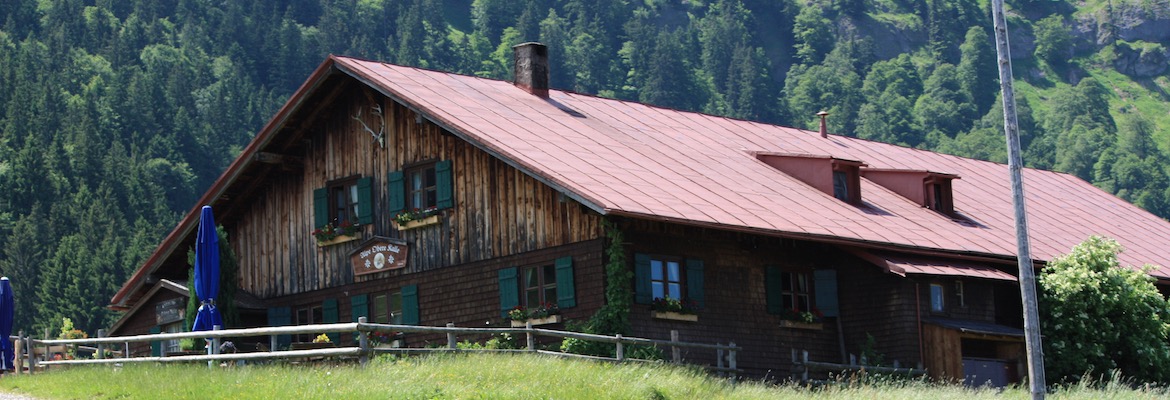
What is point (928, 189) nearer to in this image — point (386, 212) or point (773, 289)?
point (773, 289)

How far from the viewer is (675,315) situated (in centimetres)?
3306

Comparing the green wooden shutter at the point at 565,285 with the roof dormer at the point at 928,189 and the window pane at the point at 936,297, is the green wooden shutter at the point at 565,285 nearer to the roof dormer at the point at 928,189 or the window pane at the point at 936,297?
the window pane at the point at 936,297

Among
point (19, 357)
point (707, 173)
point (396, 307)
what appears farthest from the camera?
point (707, 173)

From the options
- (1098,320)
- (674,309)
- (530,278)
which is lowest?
(1098,320)

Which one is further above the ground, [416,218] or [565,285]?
[416,218]

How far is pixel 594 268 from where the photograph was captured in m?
32.7

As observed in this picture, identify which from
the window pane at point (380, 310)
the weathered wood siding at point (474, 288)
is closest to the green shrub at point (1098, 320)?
the weathered wood siding at point (474, 288)

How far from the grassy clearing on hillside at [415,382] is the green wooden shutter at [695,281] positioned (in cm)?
339

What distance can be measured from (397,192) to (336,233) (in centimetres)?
188

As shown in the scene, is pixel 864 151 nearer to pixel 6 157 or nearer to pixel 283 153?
pixel 283 153

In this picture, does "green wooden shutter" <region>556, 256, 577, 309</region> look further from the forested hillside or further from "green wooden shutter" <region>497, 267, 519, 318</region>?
the forested hillside

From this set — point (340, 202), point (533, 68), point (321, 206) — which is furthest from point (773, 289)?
point (321, 206)

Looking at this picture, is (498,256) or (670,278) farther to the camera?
(498,256)

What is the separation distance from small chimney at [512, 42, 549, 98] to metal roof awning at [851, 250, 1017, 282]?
8.89 metres
